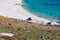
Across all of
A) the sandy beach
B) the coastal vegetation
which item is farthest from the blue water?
the coastal vegetation

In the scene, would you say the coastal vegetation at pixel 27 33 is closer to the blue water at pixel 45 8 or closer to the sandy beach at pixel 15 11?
the sandy beach at pixel 15 11

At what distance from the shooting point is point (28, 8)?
7112 cm

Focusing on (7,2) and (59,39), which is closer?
(59,39)

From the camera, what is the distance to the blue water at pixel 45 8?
6331 centimetres

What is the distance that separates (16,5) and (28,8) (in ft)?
17.5

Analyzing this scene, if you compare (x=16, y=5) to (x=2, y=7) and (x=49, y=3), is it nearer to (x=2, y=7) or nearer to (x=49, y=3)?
(x=2, y=7)

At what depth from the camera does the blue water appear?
6331 centimetres

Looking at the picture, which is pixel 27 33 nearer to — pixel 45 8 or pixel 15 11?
pixel 15 11

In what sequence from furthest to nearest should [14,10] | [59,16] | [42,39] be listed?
1. [14,10]
2. [59,16]
3. [42,39]

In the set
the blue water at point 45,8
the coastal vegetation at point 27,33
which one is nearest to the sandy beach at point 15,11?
the blue water at point 45,8

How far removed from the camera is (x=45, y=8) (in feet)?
240

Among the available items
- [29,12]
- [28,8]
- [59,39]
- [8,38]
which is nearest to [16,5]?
[28,8]

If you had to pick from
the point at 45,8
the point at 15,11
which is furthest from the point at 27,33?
the point at 45,8

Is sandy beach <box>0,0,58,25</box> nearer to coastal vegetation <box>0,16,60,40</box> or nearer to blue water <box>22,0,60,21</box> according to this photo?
blue water <box>22,0,60,21</box>
